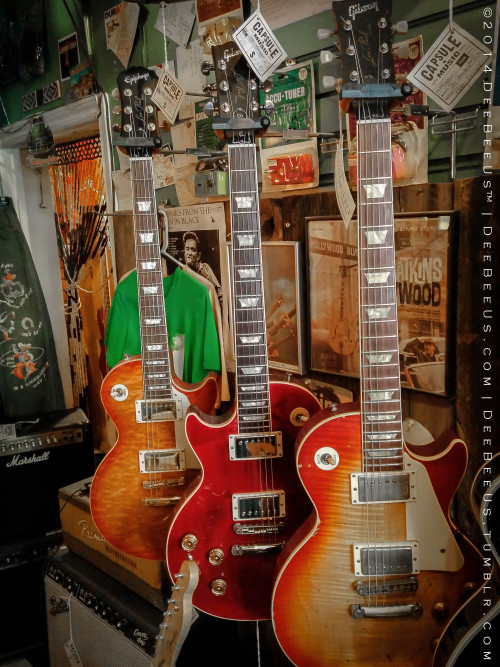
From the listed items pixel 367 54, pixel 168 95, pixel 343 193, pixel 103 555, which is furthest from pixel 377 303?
pixel 103 555

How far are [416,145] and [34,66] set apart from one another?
7.44ft

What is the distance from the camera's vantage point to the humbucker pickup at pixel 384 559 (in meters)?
1.17

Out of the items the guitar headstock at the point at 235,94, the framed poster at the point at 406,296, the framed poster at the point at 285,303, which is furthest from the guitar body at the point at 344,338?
the guitar headstock at the point at 235,94

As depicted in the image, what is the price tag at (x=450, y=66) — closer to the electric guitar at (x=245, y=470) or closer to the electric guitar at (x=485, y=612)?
the electric guitar at (x=245, y=470)

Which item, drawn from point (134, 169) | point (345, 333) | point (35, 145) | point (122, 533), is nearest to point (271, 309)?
point (345, 333)

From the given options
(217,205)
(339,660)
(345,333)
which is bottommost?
(339,660)

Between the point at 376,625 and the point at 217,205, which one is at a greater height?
the point at 217,205

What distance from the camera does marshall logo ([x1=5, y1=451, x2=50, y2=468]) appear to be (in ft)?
7.97

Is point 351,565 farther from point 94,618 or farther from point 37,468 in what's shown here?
point 37,468

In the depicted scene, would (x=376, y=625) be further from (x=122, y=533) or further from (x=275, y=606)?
(x=122, y=533)

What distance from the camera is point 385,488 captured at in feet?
3.82

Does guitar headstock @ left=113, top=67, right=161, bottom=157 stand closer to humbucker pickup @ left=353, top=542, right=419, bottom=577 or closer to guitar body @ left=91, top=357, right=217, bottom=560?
guitar body @ left=91, top=357, right=217, bottom=560

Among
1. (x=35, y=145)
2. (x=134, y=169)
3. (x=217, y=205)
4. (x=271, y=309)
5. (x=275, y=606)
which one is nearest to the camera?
(x=275, y=606)

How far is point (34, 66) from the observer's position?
2.93 metres
